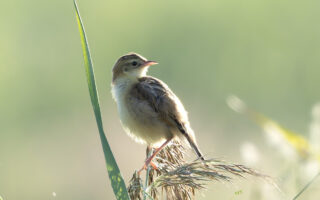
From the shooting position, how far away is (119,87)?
16.4 feet

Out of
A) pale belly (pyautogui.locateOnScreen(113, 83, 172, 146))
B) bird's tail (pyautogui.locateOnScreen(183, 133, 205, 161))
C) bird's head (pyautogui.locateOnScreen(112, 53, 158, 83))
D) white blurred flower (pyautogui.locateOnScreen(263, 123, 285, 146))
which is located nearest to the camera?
white blurred flower (pyautogui.locateOnScreen(263, 123, 285, 146))

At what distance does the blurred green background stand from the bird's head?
262cm

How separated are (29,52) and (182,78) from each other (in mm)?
2642

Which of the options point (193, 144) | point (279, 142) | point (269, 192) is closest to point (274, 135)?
point (279, 142)

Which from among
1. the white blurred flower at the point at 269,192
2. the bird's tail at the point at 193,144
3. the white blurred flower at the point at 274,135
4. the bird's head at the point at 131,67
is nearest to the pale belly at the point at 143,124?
the bird's tail at the point at 193,144

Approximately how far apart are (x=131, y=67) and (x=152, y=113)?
65 centimetres

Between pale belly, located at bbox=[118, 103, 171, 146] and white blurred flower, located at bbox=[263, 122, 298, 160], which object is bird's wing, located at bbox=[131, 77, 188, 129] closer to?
pale belly, located at bbox=[118, 103, 171, 146]

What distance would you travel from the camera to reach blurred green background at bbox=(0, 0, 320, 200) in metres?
9.21

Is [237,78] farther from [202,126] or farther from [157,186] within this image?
[157,186]

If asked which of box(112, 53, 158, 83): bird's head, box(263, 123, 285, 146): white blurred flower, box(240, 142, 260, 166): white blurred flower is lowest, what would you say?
box(240, 142, 260, 166): white blurred flower

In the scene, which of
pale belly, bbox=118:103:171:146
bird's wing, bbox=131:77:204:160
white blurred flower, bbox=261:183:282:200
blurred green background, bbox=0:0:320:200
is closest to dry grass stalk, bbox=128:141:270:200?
white blurred flower, bbox=261:183:282:200

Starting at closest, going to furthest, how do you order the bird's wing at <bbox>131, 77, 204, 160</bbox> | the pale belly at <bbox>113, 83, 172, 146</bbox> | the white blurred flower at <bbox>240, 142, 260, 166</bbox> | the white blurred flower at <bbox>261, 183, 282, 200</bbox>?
1. the white blurred flower at <bbox>261, 183, 282, 200</bbox>
2. the white blurred flower at <bbox>240, 142, 260, 166</bbox>
3. the bird's wing at <bbox>131, 77, 204, 160</bbox>
4. the pale belly at <bbox>113, 83, 172, 146</bbox>

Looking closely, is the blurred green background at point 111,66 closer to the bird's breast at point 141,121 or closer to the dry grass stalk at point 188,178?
the bird's breast at point 141,121

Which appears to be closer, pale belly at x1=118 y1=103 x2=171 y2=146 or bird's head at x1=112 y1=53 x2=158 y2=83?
pale belly at x1=118 y1=103 x2=171 y2=146
